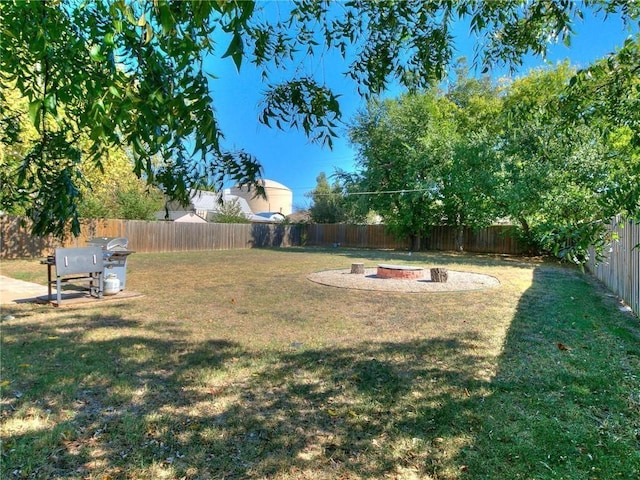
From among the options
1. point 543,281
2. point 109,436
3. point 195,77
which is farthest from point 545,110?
point 543,281

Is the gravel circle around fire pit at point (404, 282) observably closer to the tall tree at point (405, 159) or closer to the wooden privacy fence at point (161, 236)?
the wooden privacy fence at point (161, 236)

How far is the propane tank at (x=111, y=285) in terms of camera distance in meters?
7.22

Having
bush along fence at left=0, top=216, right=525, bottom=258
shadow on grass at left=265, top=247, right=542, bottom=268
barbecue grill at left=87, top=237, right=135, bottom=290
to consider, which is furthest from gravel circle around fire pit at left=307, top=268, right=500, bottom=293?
bush along fence at left=0, top=216, right=525, bottom=258

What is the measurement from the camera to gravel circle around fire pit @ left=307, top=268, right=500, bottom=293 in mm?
8852

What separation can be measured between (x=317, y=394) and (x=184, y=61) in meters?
2.81

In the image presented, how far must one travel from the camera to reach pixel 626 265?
20.9 feet

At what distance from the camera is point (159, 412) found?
2.89 meters

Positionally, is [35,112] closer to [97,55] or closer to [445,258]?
[97,55]

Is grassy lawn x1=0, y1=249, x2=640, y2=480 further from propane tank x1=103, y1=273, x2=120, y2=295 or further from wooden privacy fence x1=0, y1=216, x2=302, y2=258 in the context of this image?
wooden privacy fence x1=0, y1=216, x2=302, y2=258

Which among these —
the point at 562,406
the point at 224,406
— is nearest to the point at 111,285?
the point at 224,406

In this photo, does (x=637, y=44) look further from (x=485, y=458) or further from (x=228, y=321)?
(x=228, y=321)

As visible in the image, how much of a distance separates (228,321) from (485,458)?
4.05m

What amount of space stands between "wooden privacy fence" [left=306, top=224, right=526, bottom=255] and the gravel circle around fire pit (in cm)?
1057

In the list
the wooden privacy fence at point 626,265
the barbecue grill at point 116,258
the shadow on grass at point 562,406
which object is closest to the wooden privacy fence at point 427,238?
the wooden privacy fence at point 626,265
